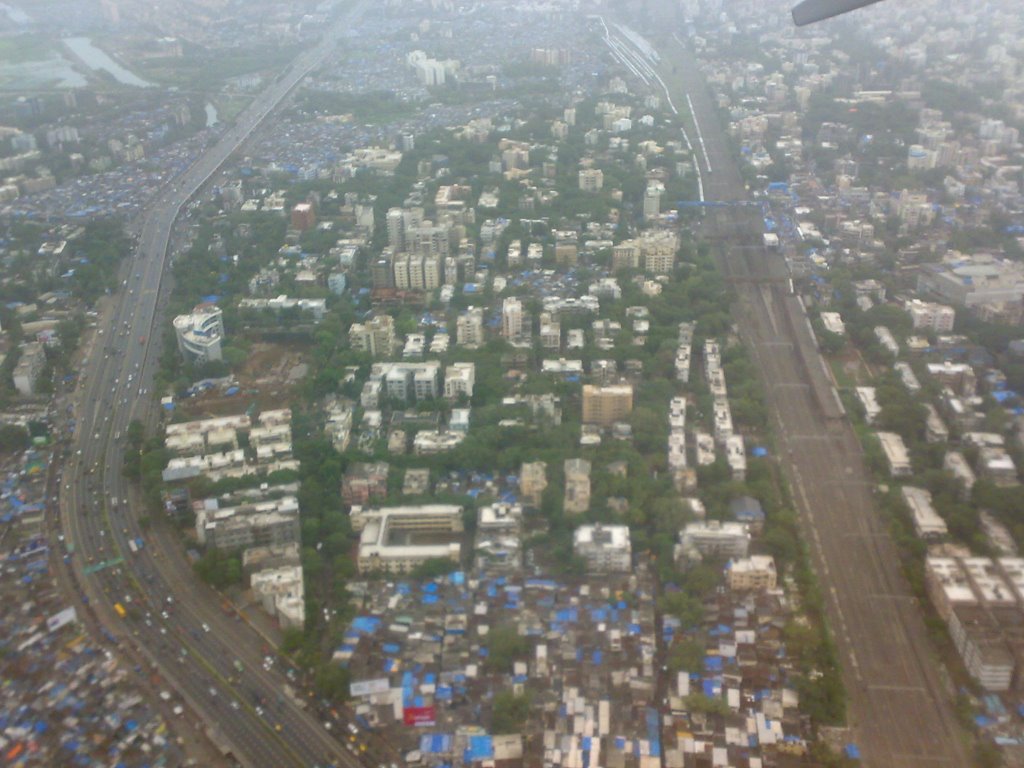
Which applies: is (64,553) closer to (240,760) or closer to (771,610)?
(240,760)

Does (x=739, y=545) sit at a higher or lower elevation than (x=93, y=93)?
higher

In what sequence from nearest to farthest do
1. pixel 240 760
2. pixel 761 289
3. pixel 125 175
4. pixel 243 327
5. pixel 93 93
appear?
pixel 240 760
pixel 243 327
pixel 761 289
pixel 125 175
pixel 93 93

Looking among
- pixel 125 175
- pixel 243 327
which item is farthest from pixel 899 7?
pixel 243 327

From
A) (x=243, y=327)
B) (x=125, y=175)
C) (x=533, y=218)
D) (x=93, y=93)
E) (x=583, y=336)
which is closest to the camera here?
(x=583, y=336)

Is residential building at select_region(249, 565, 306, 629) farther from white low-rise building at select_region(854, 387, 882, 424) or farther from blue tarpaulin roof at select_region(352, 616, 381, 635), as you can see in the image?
white low-rise building at select_region(854, 387, 882, 424)

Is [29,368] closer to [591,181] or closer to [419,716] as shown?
[419,716]

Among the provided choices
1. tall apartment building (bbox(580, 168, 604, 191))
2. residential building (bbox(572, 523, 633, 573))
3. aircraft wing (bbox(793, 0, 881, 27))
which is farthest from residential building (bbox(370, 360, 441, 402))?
tall apartment building (bbox(580, 168, 604, 191))

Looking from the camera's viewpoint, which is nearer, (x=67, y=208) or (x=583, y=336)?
(x=583, y=336)
